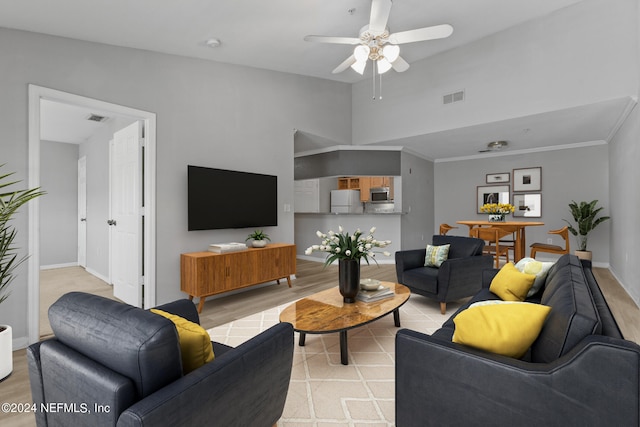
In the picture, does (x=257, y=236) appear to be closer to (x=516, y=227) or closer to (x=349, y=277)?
(x=349, y=277)

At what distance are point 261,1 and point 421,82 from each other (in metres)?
3.34

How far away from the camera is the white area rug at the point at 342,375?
172cm

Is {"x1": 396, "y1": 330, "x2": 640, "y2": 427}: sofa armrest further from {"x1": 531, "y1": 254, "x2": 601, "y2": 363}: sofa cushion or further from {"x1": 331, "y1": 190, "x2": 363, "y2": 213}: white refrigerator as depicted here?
{"x1": 331, "y1": 190, "x2": 363, "y2": 213}: white refrigerator

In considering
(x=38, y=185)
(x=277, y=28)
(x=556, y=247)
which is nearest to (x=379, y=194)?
(x=556, y=247)

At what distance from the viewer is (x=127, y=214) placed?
149 inches

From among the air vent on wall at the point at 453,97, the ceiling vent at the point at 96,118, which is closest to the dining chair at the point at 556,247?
the air vent on wall at the point at 453,97

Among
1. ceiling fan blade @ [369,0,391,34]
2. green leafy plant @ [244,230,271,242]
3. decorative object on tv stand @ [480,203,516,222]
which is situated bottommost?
green leafy plant @ [244,230,271,242]

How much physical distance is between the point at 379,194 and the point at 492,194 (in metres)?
2.69

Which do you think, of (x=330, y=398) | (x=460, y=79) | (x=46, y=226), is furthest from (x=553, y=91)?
(x=46, y=226)

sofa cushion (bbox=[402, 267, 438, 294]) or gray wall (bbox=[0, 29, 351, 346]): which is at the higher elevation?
gray wall (bbox=[0, 29, 351, 346])

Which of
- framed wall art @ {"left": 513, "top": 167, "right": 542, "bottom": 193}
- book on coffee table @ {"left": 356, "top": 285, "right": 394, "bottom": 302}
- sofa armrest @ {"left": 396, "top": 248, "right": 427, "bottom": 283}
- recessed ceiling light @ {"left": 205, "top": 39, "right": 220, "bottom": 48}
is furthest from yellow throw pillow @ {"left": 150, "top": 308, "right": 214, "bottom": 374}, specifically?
framed wall art @ {"left": 513, "top": 167, "right": 542, "bottom": 193}

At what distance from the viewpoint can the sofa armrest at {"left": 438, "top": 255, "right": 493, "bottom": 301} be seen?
3191mm

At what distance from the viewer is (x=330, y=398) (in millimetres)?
1877

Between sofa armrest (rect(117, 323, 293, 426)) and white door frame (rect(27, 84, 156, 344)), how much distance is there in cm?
249
